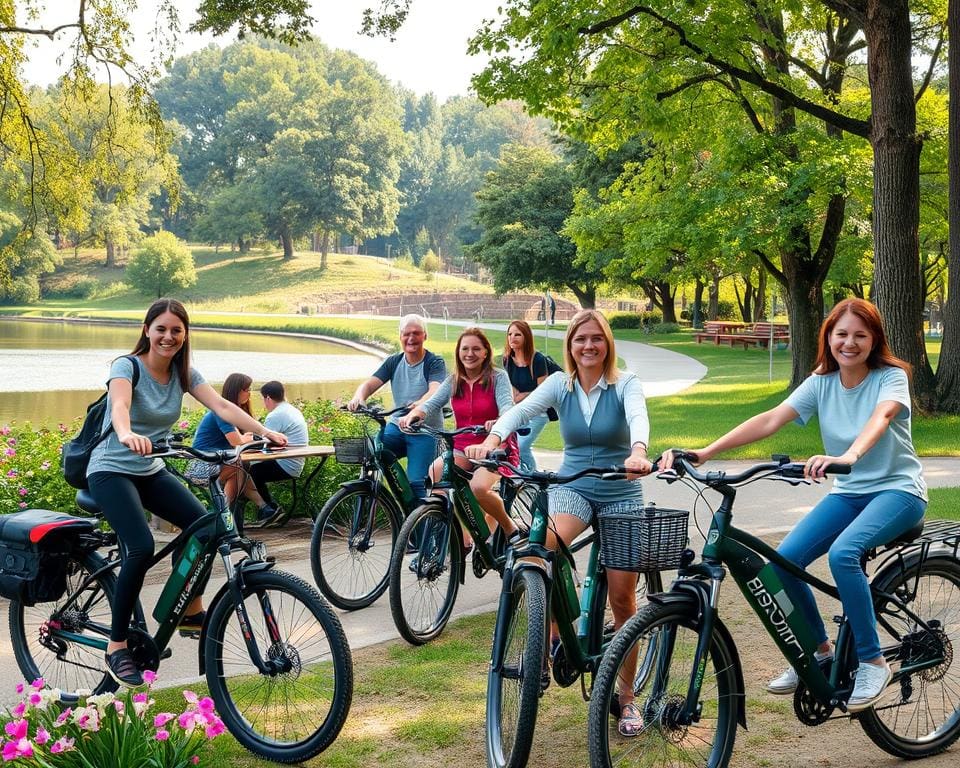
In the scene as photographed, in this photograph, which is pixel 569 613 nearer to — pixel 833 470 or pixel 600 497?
pixel 600 497

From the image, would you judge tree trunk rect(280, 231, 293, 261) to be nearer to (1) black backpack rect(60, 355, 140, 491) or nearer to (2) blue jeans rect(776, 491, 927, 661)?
(1) black backpack rect(60, 355, 140, 491)

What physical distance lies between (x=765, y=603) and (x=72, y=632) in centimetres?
307

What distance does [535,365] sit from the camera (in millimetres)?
8570

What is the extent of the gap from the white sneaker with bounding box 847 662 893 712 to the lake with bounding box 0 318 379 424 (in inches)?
494

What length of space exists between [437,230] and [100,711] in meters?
122

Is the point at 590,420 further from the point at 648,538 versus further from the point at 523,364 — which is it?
the point at 523,364

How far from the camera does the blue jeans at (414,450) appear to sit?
6.98 metres

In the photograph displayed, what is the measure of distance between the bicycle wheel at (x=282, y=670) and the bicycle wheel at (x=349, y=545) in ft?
6.55

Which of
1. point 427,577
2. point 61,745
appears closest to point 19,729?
point 61,745

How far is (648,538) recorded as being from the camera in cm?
385

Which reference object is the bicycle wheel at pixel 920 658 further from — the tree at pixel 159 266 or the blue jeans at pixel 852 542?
the tree at pixel 159 266

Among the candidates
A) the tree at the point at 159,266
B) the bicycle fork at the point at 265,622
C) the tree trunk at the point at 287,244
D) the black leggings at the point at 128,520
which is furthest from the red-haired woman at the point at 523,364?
the tree trunk at the point at 287,244

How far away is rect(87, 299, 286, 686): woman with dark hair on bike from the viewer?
460cm

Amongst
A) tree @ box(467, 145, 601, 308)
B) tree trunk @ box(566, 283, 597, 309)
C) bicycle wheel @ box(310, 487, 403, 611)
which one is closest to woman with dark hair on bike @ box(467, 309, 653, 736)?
bicycle wheel @ box(310, 487, 403, 611)
